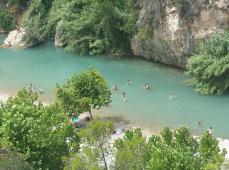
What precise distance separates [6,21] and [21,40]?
7061mm

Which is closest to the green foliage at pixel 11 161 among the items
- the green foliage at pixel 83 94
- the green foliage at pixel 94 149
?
the green foliage at pixel 94 149

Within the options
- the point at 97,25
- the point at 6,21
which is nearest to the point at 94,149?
the point at 97,25

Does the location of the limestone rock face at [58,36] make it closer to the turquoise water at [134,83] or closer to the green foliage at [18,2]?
the turquoise water at [134,83]

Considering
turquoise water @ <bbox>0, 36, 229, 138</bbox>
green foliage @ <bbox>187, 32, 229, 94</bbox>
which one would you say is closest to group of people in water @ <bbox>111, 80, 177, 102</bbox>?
turquoise water @ <bbox>0, 36, 229, 138</bbox>

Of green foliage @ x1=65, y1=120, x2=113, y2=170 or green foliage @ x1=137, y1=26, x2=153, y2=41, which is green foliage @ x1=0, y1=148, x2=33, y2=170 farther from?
green foliage @ x1=137, y1=26, x2=153, y2=41

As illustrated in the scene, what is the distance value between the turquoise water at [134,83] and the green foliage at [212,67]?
95 cm

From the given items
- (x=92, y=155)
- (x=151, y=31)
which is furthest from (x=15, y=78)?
(x=92, y=155)

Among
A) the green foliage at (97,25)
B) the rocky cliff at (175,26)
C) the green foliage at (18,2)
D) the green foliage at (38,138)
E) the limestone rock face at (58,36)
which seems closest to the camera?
the green foliage at (38,138)

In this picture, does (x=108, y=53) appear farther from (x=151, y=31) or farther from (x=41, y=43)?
(x=41, y=43)

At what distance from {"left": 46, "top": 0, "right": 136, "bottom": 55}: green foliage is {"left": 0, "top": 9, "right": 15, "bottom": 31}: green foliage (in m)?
11.3

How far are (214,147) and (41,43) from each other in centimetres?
4162

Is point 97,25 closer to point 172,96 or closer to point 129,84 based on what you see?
point 129,84

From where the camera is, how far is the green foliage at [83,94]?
39.7m

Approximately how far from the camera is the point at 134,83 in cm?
4947
